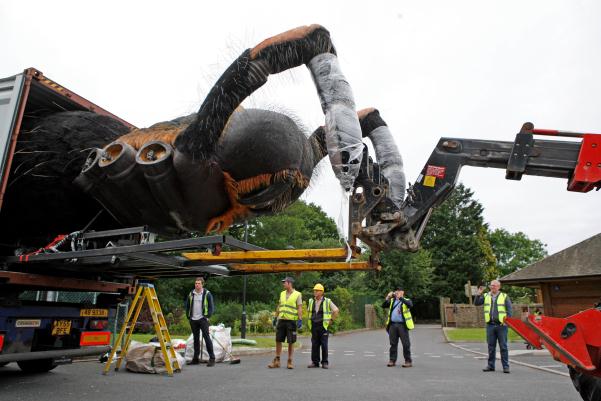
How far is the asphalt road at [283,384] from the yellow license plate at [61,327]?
0.65 meters

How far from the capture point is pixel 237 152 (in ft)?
10.0

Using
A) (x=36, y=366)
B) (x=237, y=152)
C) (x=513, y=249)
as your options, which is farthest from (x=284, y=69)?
(x=513, y=249)

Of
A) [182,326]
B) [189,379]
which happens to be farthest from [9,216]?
[182,326]

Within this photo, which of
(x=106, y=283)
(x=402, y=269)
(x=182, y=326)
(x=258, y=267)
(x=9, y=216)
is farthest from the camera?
(x=402, y=269)

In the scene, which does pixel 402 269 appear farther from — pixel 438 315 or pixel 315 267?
pixel 315 267

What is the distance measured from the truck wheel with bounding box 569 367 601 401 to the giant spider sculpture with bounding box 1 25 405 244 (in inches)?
86.4

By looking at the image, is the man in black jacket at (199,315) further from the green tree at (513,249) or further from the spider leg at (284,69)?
the green tree at (513,249)

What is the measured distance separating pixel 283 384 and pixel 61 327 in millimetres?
2842

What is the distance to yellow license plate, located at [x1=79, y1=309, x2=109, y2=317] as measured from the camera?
19.1 ft

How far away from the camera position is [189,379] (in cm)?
669

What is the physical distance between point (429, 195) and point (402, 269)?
3442 cm

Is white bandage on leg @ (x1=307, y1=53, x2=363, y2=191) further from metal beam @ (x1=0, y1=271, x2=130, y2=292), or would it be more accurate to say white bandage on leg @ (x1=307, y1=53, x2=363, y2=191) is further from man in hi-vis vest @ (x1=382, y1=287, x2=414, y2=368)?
man in hi-vis vest @ (x1=382, y1=287, x2=414, y2=368)

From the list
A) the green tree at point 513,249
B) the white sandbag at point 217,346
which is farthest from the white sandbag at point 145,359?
the green tree at point 513,249

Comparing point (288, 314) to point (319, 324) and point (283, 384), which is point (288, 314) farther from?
point (283, 384)
